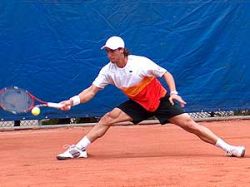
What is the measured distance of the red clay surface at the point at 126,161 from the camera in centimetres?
453

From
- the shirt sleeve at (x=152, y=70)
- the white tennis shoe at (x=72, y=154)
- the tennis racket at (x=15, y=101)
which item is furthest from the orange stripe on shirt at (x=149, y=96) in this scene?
the tennis racket at (x=15, y=101)

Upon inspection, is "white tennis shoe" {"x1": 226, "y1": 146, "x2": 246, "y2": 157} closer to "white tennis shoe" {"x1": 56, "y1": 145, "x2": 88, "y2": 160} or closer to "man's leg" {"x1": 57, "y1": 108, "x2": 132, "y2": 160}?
"man's leg" {"x1": 57, "y1": 108, "x2": 132, "y2": 160}

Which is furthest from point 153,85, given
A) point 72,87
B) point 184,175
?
point 72,87

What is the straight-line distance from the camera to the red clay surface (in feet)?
14.9

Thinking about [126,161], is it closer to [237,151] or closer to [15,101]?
[237,151]

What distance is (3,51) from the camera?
794 cm

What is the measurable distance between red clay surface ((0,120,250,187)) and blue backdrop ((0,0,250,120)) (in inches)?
29.8

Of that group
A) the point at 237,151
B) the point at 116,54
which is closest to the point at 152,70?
the point at 116,54

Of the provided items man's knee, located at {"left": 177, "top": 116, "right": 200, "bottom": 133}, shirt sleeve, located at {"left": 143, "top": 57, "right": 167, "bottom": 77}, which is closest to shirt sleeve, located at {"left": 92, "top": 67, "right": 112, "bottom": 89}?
shirt sleeve, located at {"left": 143, "top": 57, "right": 167, "bottom": 77}

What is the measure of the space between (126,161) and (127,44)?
10.6 feet

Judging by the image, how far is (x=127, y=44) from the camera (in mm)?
8398

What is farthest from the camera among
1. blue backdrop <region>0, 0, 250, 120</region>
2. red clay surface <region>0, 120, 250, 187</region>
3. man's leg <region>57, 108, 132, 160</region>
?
blue backdrop <region>0, 0, 250, 120</region>

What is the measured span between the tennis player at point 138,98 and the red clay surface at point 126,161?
19 centimetres

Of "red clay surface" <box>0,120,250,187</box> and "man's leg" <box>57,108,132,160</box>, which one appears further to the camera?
"man's leg" <box>57,108,132,160</box>
